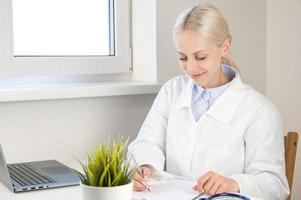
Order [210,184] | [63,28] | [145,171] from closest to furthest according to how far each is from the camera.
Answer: [210,184] → [145,171] → [63,28]

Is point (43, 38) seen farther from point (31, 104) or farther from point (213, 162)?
point (213, 162)

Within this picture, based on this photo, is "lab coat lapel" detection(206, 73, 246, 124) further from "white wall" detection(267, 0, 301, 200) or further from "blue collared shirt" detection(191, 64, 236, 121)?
"white wall" detection(267, 0, 301, 200)

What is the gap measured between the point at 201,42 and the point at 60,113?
0.68 meters

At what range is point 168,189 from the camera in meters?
1.51

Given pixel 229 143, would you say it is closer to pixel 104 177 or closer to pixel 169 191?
pixel 169 191

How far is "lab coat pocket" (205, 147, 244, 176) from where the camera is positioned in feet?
5.76

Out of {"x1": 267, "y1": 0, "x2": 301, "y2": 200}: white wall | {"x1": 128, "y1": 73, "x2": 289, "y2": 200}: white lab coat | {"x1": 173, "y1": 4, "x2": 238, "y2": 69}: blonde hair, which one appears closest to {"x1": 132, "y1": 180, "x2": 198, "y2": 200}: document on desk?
{"x1": 128, "y1": 73, "x2": 289, "y2": 200}: white lab coat

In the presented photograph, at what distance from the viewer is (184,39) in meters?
1.76

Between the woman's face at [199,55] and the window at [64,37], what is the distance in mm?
624

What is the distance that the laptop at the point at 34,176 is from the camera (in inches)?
62.5

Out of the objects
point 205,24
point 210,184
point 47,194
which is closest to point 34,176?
point 47,194

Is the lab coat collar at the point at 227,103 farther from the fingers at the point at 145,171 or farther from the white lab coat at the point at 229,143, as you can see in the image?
the fingers at the point at 145,171

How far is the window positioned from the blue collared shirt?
1.90ft

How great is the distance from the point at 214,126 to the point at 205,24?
335 mm
